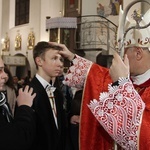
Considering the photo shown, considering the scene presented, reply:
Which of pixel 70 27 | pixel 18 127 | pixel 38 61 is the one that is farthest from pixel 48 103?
pixel 70 27

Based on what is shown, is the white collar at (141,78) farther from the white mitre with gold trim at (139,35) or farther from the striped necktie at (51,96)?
the striped necktie at (51,96)

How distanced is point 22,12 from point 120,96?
17192 mm

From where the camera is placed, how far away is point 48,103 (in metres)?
2.91

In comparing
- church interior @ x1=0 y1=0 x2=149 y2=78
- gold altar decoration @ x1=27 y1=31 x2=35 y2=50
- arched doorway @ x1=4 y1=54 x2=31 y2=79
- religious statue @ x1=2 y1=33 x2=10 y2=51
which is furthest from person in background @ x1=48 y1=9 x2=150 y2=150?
religious statue @ x1=2 y1=33 x2=10 y2=51

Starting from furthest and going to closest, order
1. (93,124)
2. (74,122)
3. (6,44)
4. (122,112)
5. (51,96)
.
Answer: (6,44) → (74,122) → (51,96) → (93,124) → (122,112)

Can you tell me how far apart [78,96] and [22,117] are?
6.86 ft

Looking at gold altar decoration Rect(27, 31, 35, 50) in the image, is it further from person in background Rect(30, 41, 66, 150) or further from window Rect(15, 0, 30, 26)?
person in background Rect(30, 41, 66, 150)

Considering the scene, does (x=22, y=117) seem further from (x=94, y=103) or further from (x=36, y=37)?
(x=36, y=37)

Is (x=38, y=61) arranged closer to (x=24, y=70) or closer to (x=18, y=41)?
(x=24, y=70)

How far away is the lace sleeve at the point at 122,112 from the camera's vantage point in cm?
187

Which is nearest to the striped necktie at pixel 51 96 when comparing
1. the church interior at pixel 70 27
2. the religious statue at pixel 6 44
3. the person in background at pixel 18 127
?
the person in background at pixel 18 127

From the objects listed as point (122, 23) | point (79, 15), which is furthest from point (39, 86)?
point (79, 15)

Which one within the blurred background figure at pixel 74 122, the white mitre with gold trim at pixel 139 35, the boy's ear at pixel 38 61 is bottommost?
the blurred background figure at pixel 74 122

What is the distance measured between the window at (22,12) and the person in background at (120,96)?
15645mm
